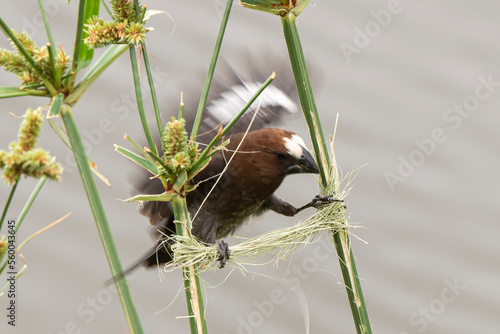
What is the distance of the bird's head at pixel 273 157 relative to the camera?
0.99 metres

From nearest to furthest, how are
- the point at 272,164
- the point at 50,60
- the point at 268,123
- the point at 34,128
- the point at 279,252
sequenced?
1. the point at 34,128
2. the point at 50,60
3. the point at 279,252
4. the point at 272,164
5. the point at 268,123

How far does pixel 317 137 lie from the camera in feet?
2.16

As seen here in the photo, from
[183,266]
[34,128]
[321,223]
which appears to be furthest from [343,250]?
[34,128]

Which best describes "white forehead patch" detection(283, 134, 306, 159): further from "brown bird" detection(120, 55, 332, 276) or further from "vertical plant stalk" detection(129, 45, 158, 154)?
"vertical plant stalk" detection(129, 45, 158, 154)

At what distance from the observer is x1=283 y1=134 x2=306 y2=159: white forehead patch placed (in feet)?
3.25

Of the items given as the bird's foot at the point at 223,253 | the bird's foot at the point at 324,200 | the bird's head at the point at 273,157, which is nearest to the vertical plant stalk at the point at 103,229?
the bird's foot at the point at 223,253

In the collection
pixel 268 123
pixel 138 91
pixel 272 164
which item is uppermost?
pixel 268 123

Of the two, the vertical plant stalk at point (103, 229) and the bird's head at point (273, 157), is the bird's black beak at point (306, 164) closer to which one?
the bird's head at point (273, 157)

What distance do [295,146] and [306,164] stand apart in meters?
0.04

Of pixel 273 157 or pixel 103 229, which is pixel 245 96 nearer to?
pixel 273 157

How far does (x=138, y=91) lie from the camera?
0.55 metres

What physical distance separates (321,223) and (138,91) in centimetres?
33

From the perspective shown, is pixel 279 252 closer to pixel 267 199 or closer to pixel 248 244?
pixel 248 244

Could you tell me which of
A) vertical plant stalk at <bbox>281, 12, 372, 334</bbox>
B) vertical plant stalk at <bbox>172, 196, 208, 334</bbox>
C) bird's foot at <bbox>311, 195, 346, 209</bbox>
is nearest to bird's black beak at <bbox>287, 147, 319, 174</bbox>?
bird's foot at <bbox>311, 195, 346, 209</bbox>
